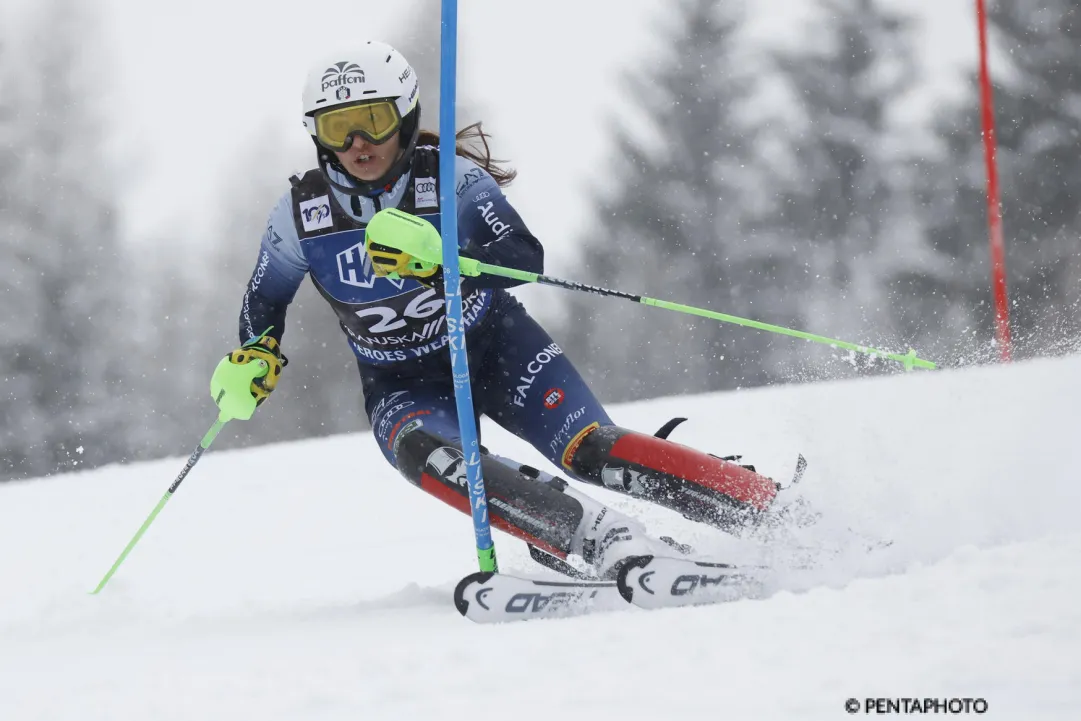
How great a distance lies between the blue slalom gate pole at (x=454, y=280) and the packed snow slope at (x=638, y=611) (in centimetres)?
33

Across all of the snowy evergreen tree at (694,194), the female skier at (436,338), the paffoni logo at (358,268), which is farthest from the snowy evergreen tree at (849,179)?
the paffoni logo at (358,268)

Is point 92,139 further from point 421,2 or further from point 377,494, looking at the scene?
point 377,494

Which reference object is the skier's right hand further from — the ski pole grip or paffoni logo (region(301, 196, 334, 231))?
paffoni logo (region(301, 196, 334, 231))

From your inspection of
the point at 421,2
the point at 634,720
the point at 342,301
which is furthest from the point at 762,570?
the point at 421,2

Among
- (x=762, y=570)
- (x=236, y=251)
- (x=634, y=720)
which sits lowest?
(x=236, y=251)

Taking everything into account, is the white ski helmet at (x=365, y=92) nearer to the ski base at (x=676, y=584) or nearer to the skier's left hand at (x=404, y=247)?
the skier's left hand at (x=404, y=247)

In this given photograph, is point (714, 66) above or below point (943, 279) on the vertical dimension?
above

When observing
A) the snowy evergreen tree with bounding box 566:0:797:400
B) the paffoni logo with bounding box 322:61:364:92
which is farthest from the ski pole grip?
the snowy evergreen tree with bounding box 566:0:797:400

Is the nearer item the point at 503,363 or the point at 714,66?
the point at 503,363

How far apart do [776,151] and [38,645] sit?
65.0 ft

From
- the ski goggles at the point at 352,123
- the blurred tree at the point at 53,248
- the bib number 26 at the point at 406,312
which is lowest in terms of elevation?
the blurred tree at the point at 53,248

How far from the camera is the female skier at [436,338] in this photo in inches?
135

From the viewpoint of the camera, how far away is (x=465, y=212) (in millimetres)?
3859

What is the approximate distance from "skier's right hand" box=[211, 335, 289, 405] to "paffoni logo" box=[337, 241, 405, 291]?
37cm
